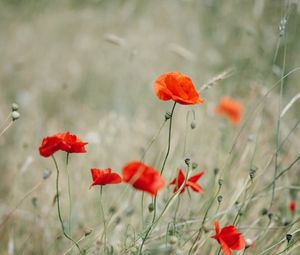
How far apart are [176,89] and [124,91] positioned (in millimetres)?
1933

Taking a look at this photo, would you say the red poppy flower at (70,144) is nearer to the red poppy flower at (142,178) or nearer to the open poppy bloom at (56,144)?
the open poppy bloom at (56,144)

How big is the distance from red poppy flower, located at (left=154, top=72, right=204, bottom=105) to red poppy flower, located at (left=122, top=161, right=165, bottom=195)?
191 millimetres

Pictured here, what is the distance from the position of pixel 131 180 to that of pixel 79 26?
3.07 meters

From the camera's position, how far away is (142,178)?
3.22 feet

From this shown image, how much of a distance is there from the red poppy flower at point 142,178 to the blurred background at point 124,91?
526mm

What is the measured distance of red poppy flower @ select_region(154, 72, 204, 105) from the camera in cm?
107

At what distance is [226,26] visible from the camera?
3650mm

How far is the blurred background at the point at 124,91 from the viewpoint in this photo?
195 cm

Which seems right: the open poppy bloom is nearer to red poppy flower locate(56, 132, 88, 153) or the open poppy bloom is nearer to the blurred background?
red poppy flower locate(56, 132, 88, 153)

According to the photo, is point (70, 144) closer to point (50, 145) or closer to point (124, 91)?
point (50, 145)

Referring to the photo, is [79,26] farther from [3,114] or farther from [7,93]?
[3,114]

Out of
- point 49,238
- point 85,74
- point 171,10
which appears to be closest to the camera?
point 49,238

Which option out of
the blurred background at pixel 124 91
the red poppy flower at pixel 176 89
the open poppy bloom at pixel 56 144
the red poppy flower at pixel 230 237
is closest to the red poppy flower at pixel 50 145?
the open poppy bloom at pixel 56 144

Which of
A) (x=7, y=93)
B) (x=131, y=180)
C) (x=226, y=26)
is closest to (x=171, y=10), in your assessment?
(x=226, y=26)
